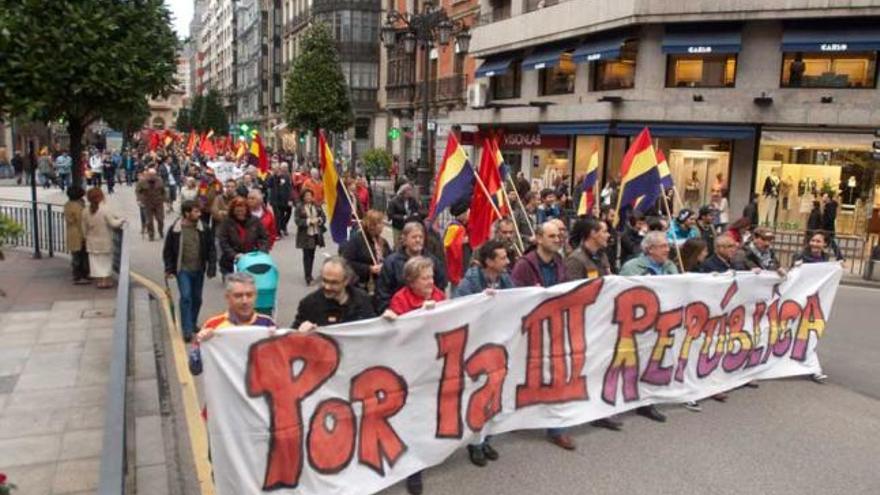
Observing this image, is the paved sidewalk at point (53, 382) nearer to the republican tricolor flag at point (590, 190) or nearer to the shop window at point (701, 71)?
the republican tricolor flag at point (590, 190)

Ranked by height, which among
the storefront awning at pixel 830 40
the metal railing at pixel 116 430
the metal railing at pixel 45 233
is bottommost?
the metal railing at pixel 45 233

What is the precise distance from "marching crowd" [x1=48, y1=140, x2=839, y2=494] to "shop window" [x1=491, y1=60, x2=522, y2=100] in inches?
620

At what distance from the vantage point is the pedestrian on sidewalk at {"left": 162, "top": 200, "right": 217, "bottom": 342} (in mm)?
8719

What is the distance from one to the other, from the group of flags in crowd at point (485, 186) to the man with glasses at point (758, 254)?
177 cm

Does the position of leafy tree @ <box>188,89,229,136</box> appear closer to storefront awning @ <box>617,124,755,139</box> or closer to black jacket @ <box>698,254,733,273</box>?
storefront awning @ <box>617,124,755,139</box>

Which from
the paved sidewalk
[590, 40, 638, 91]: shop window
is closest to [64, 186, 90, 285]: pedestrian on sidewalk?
the paved sidewalk

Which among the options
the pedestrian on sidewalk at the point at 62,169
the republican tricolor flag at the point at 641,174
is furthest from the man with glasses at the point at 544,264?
the pedestrian on sidewalk at the point at 62,169

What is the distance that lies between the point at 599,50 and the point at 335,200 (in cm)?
1650

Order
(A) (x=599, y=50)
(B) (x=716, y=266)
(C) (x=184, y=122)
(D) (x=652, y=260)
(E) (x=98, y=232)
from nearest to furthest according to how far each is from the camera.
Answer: (D) (x=652, y=260) < (B) (x=716, y=266) < (E) (x=98, y=232) < (A) (x=599, y=50) < (C) (x=184, y=122)

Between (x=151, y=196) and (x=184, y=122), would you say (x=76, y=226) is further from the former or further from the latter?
(x=184, y=122)

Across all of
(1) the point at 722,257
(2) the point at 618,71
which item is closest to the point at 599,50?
(2) the point at 618,71

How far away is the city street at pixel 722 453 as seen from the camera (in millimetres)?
5293

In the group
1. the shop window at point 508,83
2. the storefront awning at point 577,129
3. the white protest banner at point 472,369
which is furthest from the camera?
the shop window at point 508,83

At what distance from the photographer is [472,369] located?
547 cm
